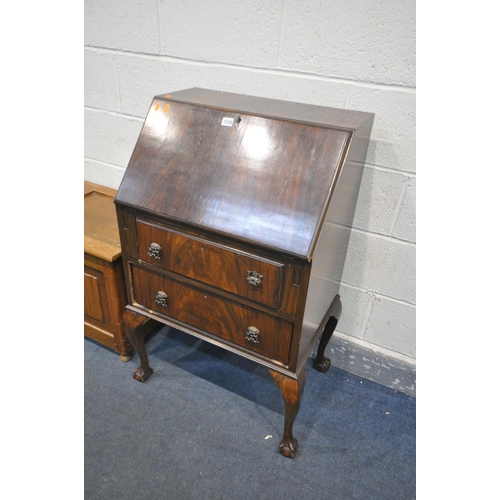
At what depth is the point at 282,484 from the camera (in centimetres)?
133

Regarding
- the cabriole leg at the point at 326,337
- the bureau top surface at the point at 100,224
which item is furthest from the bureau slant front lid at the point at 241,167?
the cabriole leg at the point at 326,337

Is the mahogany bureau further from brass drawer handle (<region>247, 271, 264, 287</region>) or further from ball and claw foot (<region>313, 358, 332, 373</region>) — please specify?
ball and claw foot (<region>313, 358, 332, 373</region>)

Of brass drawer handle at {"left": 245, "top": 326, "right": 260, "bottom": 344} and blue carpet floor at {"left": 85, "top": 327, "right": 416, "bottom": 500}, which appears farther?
blue carpet floor at {"left": 85, "top": 327, "right": 416, "bottom": 500}

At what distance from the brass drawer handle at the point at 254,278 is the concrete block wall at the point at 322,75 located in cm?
57

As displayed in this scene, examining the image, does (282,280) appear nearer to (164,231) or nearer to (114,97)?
(164,231)

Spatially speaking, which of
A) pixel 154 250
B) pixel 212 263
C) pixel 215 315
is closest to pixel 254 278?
pixel 212 263

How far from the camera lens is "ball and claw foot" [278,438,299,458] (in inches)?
54.8

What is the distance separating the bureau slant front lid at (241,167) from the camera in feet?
3.36

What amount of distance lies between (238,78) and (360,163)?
0.57 meters

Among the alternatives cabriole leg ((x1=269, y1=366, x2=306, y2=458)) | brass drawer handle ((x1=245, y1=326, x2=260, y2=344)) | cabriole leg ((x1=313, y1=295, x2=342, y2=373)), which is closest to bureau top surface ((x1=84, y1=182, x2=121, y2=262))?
brass drawer handle ((x1=245, y1=326, x2=260, y2=344))

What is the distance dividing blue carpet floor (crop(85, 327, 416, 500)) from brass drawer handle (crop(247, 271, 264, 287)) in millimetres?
707

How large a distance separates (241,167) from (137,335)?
81cm

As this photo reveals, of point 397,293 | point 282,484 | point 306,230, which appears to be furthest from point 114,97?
point 282,484

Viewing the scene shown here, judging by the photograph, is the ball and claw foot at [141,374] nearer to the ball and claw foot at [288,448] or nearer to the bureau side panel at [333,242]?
the ball and claw foot at [288,448]
